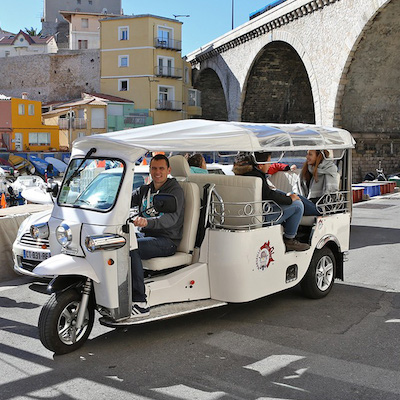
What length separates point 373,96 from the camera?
2662cm

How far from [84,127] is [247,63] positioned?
1437 centimetres

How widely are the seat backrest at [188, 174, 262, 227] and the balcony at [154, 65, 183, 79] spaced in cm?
4136

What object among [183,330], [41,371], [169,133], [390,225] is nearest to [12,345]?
[41,371]

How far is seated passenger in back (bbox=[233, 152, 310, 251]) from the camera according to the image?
18.7 ft

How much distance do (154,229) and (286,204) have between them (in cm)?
149

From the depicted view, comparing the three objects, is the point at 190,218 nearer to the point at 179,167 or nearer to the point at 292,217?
the point at 179,167

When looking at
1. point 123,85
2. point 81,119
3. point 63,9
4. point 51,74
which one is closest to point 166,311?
point 81,119

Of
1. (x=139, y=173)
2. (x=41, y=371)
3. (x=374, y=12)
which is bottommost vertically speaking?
(x=41, y=371)

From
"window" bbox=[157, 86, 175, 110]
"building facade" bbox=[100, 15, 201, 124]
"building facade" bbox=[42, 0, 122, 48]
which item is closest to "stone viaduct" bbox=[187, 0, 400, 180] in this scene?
"building facade" bbox=[100, 15, 201, 124]

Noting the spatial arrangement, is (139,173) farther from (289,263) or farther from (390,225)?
(390,225)

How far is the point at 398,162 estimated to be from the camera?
28.1 meters

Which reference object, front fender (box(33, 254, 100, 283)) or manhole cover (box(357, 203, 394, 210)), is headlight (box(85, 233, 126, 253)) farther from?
manhole cover (box(357, 203, 394, 210))

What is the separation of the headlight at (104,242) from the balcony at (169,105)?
4208 centimetres

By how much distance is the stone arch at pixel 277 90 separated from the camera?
36.2 m
